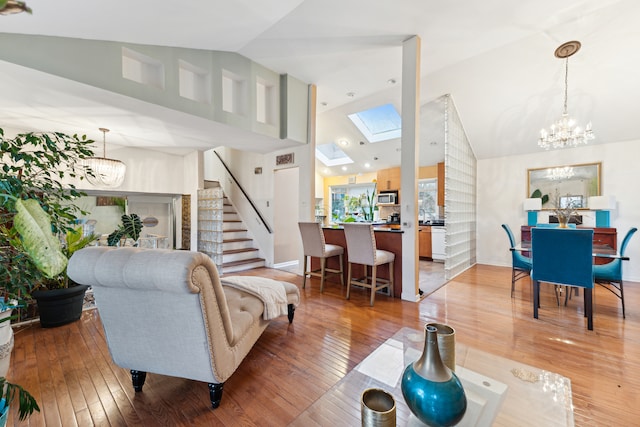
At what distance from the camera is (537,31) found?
3248 millimetres

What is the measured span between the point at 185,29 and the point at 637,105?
624 centimetres

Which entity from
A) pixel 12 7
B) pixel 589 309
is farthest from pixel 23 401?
pixel 589 309

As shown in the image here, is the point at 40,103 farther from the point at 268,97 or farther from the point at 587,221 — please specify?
the point at 587,221

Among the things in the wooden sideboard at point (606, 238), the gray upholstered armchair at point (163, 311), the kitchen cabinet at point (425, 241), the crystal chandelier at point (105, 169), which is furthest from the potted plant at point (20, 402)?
the wooden sideboard at point (606, 238)

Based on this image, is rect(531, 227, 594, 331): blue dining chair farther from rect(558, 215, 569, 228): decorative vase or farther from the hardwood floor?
rect(558, 215, 569, 228): decorative vase

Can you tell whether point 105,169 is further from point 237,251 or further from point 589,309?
point 589,309

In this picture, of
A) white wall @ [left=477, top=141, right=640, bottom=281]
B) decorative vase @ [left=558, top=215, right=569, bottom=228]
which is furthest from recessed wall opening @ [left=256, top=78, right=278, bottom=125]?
white wall @ [left=477, top=141, right=640, bottom=281]

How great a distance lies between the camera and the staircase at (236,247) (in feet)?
16.6

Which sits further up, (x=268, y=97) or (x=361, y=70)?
(x=361, y=70)

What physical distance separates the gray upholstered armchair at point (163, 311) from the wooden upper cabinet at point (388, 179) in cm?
632

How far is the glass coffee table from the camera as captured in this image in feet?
3.45

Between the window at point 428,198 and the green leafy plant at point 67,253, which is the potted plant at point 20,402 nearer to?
the green leafy plant at point 67,253

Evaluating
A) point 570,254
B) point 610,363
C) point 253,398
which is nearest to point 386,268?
point 570,254

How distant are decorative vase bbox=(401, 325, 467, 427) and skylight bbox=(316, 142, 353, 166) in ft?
23.6
